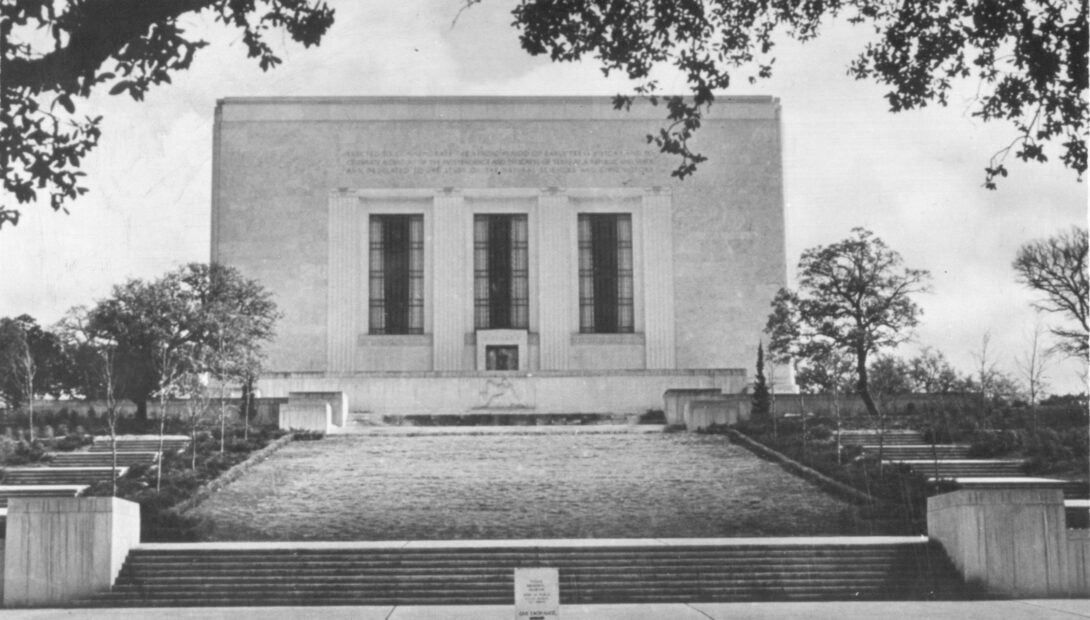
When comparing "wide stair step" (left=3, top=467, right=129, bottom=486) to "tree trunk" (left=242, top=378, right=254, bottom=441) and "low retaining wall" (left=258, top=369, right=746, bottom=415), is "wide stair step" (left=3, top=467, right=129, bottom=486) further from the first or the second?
"low retaining wall" (left=258, top=369, right=746, bottom=415)

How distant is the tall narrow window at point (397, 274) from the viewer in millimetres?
54250

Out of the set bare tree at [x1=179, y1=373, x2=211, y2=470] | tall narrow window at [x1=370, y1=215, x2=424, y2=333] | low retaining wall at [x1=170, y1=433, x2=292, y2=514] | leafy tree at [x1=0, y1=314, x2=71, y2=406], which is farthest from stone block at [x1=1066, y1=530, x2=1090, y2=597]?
tall narrow window at [x1=370, y1=215, x2=424, y2=333]

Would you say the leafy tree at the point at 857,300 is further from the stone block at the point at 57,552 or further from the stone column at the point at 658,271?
the stone block at the point at 57,552

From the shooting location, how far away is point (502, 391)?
4584cm

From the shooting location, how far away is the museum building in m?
53.7

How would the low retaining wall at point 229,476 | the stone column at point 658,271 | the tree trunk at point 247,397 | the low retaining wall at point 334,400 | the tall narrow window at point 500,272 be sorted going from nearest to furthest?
the low retaining wall at point 229,476 < the low retaining wall at point 334,400 < the tree trunk at point 247,397 < the stone column at point 658,271 < the tall narrow window at point 500,272

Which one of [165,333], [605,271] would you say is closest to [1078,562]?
[165,333]

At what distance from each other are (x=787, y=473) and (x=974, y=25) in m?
14.9

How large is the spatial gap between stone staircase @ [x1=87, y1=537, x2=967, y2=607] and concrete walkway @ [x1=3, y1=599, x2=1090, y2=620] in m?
0.75

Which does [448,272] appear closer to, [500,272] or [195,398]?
[500,272]

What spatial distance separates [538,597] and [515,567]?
776 cm

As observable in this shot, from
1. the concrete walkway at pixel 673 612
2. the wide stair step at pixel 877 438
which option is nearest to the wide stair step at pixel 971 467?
the wide stair step at pixel 877 438

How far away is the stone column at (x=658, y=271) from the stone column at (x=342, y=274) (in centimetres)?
1147

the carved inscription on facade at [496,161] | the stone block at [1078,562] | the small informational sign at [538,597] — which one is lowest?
the stone block at [1078,562]
